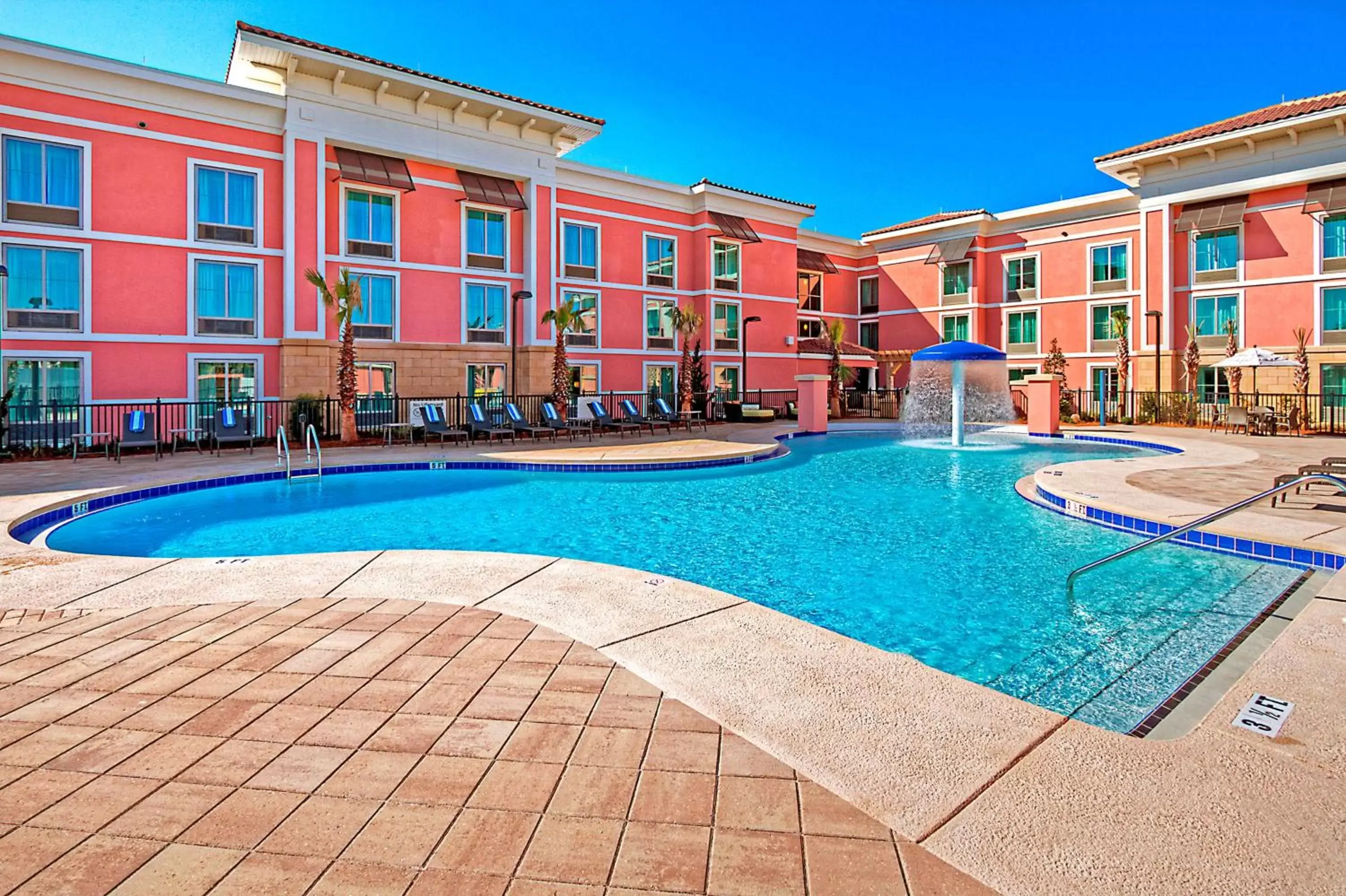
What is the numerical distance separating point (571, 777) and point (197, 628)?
2549 millimetres

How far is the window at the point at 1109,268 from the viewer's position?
27.6m

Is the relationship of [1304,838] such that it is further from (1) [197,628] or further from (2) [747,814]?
(1) [197,628]

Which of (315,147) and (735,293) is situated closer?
(315,147)

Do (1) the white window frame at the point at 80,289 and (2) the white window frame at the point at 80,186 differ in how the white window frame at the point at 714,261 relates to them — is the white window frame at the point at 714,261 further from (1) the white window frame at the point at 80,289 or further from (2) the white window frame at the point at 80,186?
(1) the white window frame at the point at 80,289

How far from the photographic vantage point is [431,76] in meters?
19.3

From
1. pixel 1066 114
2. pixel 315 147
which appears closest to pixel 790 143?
pixel 1066 114

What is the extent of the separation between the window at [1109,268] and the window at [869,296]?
948 cm

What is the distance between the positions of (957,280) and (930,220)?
3.05 meters

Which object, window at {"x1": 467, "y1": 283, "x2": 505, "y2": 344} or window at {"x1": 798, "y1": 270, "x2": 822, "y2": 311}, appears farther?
window at {"x1": 798, "y1": 270, "x2": 822, "y2": 311}

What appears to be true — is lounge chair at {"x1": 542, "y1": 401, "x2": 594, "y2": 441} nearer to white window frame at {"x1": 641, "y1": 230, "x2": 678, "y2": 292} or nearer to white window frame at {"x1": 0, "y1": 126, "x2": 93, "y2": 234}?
white window frame at {"x1": 641, "y1": 230, "x2": 678, "y2": 292}

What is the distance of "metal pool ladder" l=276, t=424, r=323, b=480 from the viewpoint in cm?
1091

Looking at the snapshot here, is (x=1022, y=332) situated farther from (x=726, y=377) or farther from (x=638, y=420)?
(x=638, y=420)

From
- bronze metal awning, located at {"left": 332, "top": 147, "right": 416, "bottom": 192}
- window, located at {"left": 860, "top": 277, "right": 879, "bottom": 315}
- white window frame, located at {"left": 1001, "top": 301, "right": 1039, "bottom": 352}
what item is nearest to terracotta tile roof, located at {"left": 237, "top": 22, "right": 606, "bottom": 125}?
bronze metal awning, located at {"left": 332, "top": 147, "right": 416, "bottom": 192}

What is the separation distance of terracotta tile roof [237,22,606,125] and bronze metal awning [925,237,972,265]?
16.9m
